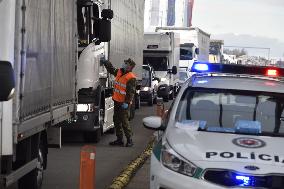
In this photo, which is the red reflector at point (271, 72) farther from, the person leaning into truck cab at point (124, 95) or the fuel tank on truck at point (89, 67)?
the person leaning into truck cab at point (124, 95)

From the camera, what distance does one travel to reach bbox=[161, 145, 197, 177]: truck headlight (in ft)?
19.6

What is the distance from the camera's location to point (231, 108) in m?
7.25

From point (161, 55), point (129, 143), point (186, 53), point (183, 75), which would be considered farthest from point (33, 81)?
point (186, 53)

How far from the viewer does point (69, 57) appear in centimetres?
971

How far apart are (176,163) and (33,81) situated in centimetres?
190

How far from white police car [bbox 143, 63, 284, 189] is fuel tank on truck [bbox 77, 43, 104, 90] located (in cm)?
502

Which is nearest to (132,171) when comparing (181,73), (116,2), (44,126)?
(44,126)

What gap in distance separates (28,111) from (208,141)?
1.91 meters

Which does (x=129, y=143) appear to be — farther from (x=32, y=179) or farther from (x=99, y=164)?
(x=32, y=179)

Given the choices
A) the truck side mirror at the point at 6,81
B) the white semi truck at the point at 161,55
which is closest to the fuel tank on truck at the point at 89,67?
the truck side mirror at the point at 6,81

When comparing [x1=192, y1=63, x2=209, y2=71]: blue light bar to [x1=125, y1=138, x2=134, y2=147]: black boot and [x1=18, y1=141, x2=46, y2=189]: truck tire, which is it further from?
[x1=125, y1=138, x2=134, y2=147]: black boot

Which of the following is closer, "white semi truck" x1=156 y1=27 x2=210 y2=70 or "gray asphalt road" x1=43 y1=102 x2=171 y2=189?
"gray asphalt road" x1=43 y1=102 x2=171 y2=189

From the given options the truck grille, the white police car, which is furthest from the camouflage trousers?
the truck grille

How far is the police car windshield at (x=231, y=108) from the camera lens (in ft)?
23.3
